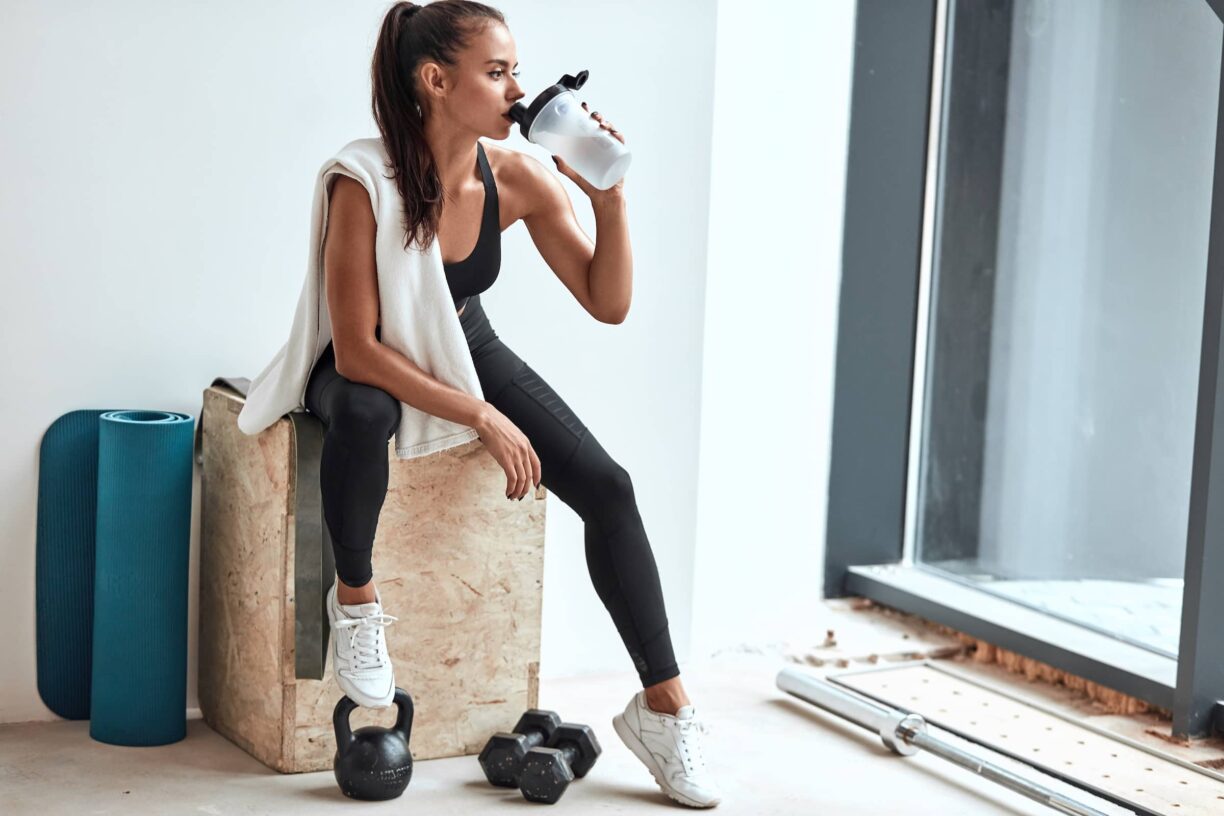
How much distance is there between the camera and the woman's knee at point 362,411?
6.43ft

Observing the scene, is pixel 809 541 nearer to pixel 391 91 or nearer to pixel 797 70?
pixel 797 70

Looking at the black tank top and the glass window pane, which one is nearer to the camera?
the black tank top

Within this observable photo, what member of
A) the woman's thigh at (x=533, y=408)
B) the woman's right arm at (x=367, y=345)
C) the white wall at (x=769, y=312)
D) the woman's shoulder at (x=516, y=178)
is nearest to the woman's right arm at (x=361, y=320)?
the woman's right arm at (x=367, y=345)

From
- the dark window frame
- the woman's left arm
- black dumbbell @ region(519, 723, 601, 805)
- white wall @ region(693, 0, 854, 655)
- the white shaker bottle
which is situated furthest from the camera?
the dark window frame

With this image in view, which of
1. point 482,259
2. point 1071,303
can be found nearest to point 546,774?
point 482,259

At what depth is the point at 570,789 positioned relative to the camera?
2.16 metres

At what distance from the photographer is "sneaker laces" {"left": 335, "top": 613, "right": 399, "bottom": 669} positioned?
78.4 inches

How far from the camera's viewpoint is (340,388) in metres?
2.01

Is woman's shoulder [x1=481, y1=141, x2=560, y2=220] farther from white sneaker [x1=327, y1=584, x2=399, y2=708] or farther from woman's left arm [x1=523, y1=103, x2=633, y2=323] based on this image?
white sneaker [x1=327, y1=584, x2=399, y2=708]

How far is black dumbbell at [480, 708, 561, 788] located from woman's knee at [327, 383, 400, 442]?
0.53 meters

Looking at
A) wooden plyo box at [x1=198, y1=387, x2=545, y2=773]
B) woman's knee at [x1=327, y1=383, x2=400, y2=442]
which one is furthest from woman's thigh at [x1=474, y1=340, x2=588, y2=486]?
woman's knee at [x1=327, y1=383, x2=400, y2=442]

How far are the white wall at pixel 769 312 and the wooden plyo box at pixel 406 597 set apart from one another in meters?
0.77

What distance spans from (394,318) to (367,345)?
2.4 inches

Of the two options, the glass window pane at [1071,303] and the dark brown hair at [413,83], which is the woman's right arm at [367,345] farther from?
the glass window pane at [1071,303]
